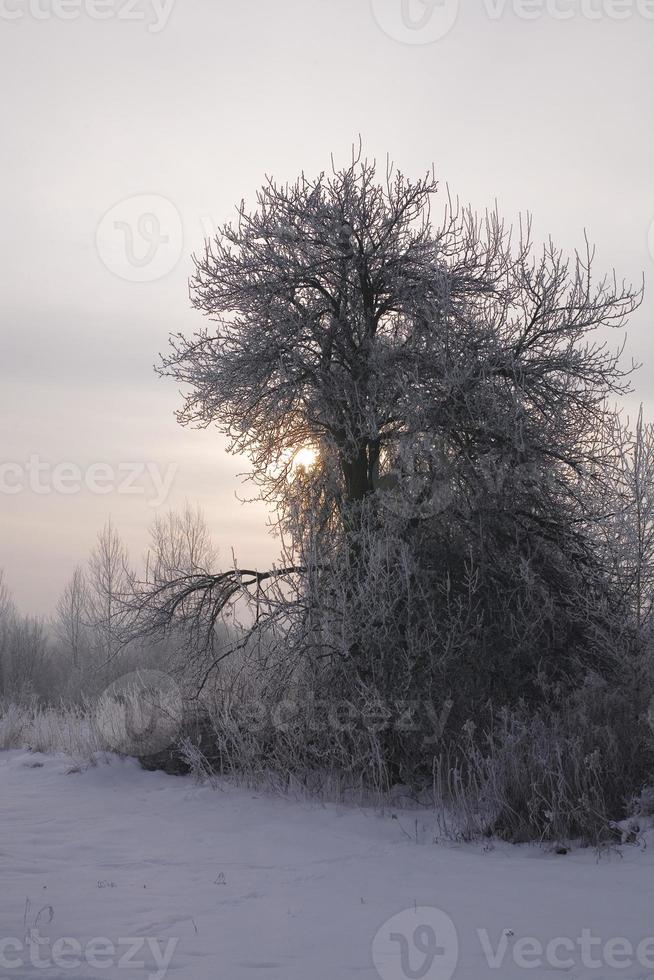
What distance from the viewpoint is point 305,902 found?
19.1ft

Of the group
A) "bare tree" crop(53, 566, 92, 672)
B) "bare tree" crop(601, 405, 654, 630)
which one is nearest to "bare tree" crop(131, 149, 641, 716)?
"bare tree" crop(601, 405, 654, 630)

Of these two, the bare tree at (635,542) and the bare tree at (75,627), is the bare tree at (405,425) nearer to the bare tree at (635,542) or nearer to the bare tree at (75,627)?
the bare tree at (635,542)

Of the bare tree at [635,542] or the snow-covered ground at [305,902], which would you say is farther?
the bare tree at [635,542]

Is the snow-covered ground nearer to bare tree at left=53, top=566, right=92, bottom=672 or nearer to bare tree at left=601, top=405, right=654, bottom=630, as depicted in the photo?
bare tree at left=601, top=405, right=654, bottom=630

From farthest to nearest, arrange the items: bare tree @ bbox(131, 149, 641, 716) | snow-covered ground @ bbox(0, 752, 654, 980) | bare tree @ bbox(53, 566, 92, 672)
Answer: bare tree @ bbox(53, 566, 92, 672)
bare tree @ bbox(131, 149, 641, 716)
snow-covered ground @ bbox(0, 752, 654, 980)

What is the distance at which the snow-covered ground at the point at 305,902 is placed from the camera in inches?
181

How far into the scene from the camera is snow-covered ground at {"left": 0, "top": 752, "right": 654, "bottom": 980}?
181 inches

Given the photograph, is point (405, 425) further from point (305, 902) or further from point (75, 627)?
point (75, 627)

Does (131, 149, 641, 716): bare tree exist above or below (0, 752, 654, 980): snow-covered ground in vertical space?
above

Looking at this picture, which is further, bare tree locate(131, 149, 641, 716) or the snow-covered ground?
bare tree locate(131, 149, 641, 716)

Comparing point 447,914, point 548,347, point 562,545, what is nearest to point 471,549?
point 562,545

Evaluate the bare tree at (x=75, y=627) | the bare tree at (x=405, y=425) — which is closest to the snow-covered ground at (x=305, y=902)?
the bare tree at (x=405, y=425)

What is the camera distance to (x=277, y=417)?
39.2ft

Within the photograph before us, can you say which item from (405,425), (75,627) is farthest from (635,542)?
(75,627)
